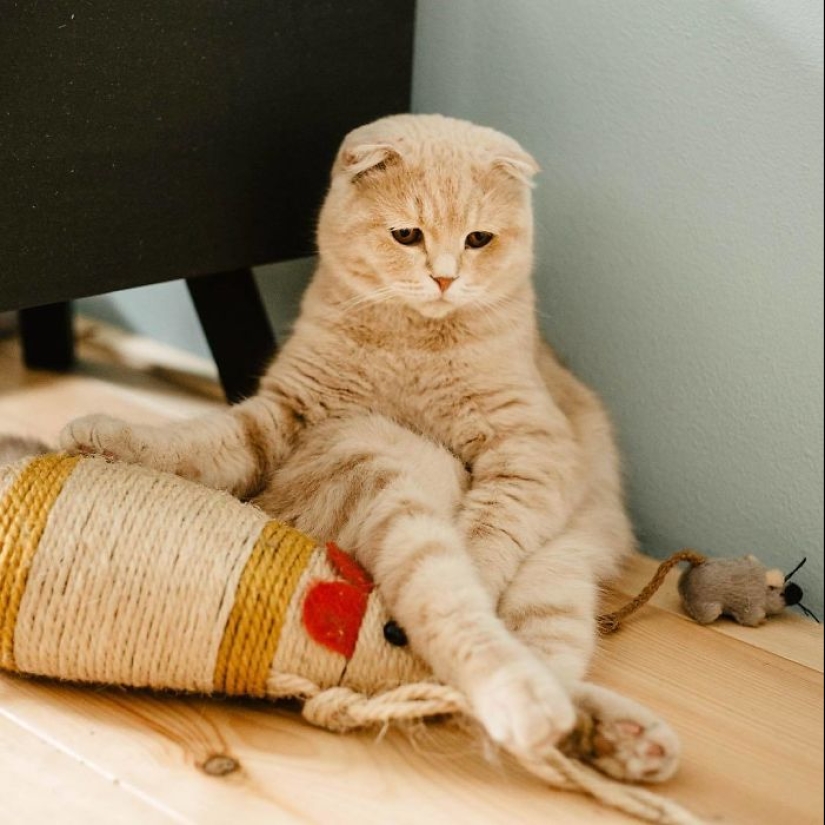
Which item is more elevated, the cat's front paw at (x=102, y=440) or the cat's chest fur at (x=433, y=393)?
the cat's chest fur at (x=433, y=393)

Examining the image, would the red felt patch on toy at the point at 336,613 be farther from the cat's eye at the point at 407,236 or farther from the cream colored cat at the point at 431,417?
the cat's eye at the point at 407,236

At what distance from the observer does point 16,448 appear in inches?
50.8

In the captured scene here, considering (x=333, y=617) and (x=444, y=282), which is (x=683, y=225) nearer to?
(x=444, y=282)

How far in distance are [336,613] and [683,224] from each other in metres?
0.77

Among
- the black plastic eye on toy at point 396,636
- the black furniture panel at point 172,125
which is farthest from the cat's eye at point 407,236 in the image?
the black plastic eye on toy at point 396,636

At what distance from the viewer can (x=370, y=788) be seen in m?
0.99

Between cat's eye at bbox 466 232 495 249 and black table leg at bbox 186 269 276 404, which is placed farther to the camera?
black table leg at bbox 186 269 276 404

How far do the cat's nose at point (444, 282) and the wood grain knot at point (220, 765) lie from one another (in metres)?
0.67

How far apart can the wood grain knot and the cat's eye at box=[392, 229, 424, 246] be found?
734mm

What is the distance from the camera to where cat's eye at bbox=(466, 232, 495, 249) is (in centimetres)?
137

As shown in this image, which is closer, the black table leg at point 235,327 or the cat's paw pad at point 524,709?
the cat's paw pad at point 524,709

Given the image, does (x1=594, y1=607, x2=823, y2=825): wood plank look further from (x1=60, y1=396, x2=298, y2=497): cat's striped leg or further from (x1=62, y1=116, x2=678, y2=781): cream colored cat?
(x1=60, y1=396, x2=298, y2=497): cat's striped leg

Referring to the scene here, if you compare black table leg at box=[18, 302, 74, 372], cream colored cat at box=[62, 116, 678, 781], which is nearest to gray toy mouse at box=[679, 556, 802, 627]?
cream colored cat at box=[62, 116, 678, 781]

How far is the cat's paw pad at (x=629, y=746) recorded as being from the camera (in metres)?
0.96
